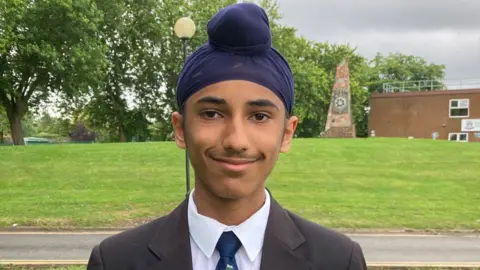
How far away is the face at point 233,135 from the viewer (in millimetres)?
1503

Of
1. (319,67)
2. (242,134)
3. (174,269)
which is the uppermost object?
(319,67)

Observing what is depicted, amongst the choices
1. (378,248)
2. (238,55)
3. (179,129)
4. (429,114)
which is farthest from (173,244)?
(429,114)

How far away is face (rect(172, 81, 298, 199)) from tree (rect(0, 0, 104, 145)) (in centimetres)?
2791

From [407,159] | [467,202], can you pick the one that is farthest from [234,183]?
[407,159]

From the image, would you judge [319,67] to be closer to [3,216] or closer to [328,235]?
[3,216]

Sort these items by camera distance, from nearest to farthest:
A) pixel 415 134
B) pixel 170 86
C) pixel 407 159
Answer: pixel 407 159, pixel 170 86, pixel 415 134

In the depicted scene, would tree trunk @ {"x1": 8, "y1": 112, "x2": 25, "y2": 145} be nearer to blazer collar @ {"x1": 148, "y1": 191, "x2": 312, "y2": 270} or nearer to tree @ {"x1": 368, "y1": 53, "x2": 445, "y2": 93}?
blazer collar @ {"x1": 148, "y1": 191, "x2": 312, "y2": 270}

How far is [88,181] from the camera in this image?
53.5ft

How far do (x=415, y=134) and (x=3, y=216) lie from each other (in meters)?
38.1

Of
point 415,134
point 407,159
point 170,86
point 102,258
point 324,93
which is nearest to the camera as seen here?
point 102,258

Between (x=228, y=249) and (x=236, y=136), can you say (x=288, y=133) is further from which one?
(x=228, y=249)

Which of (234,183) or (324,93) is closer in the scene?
(234,183)

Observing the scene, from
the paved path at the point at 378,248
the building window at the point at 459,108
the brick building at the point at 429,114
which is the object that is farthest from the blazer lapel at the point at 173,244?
the building window at the point at 459,108

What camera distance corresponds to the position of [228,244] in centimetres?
154
